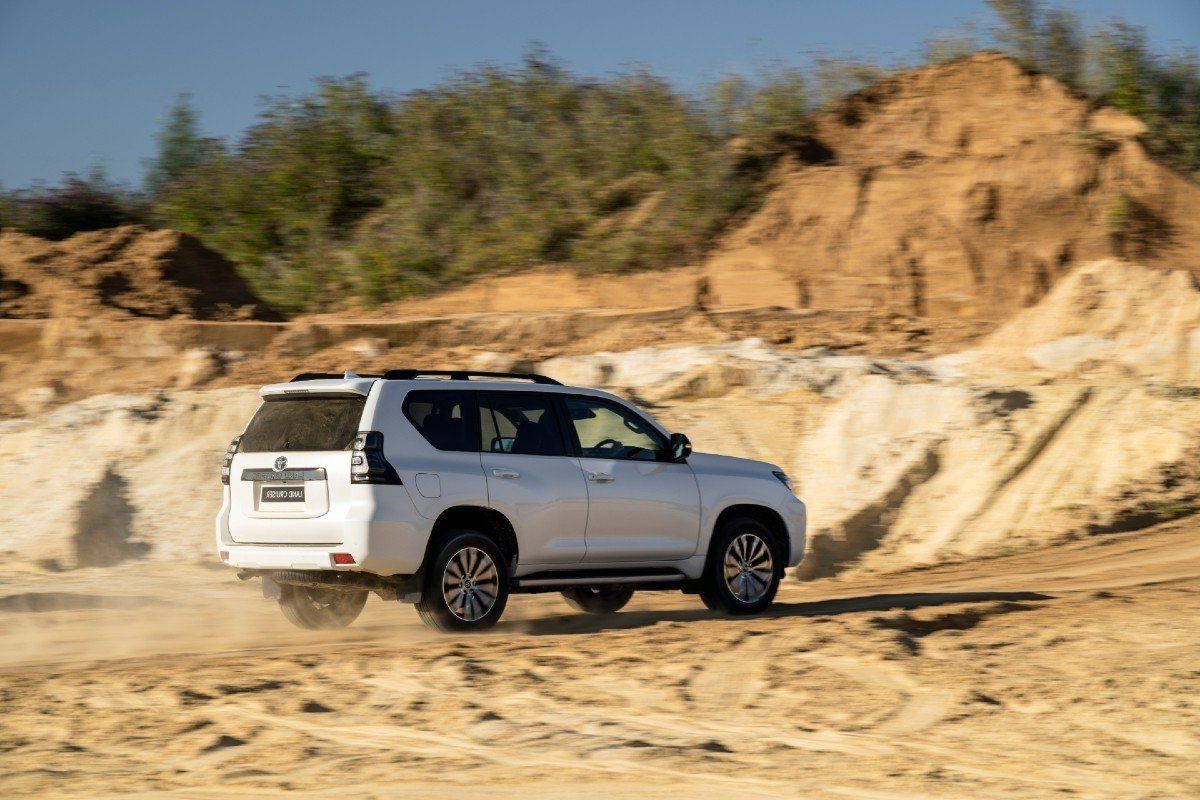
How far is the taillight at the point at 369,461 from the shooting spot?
29.3 ft

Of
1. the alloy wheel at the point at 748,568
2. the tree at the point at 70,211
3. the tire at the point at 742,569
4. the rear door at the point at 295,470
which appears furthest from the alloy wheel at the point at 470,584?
the tree at the point at 70,211

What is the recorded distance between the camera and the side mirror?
10.6 metres

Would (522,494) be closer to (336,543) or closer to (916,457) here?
(336,543)

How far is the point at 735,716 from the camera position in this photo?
7.08 m

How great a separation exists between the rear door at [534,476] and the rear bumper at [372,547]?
0.68 meters

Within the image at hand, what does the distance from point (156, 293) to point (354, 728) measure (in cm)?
1747

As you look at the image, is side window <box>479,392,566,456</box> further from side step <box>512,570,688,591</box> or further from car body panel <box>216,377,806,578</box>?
side step <box>512,570,688,591</box>

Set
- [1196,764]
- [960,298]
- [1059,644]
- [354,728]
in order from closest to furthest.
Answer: [1196,764] → [354,728] → [1059,644] → [960,298]

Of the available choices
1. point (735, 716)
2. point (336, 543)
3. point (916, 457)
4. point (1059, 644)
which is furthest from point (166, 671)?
point (916, 457)

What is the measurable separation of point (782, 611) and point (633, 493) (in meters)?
1.79

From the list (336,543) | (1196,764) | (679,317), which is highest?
(679,317)

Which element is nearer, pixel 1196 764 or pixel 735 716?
pixel 1196 764

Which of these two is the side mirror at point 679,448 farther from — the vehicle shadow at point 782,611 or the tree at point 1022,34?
the tree at point 1022,34

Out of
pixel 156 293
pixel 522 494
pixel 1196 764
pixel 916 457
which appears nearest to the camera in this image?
pixel 1196 764
